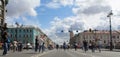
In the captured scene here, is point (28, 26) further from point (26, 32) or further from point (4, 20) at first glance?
point (4, 20)

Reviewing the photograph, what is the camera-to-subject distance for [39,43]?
3459 cm

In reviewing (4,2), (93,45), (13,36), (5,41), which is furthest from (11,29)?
(5,41)

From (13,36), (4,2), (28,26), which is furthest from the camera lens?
(28,26)

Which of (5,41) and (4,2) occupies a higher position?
(4,2)

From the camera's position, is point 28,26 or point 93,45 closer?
point 93,45

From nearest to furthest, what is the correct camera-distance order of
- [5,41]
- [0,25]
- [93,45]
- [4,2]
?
[5,41] < [93,45] < [0,25] < [4,2]

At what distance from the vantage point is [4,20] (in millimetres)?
99438

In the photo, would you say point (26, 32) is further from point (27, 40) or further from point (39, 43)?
point (39, 43)

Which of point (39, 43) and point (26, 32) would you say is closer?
point (39, 43)

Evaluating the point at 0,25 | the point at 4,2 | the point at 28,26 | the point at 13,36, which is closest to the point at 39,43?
the point at 0,25

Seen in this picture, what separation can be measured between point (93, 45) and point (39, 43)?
11522 mm

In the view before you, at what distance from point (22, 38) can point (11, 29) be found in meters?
7.11

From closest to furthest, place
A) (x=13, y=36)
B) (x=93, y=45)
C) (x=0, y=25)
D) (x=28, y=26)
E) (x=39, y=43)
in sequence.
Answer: (x=39, y=43) → (x=93, y=45) → (x=0, y=25) → (x=13, y=36) → (x=28, y=26)

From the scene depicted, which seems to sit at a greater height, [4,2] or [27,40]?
[4,2]
